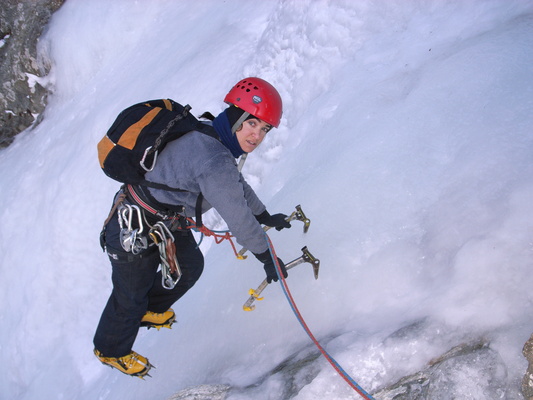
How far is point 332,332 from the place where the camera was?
208 centimetres

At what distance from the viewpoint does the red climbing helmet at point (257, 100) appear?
2088 mm

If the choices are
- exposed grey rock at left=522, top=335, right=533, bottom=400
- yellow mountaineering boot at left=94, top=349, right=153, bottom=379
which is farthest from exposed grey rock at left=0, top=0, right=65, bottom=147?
exposed grey rock at left=522, top=335, right=533, bottom=400

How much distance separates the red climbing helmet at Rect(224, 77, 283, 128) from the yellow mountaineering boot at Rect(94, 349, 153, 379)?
1.60 metres

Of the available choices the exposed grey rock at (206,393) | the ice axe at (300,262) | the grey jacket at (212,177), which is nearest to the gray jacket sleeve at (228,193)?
the grey jacket at (212,177)

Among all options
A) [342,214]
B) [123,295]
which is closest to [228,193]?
[342,214]

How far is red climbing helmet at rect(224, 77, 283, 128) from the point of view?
2.09 meters

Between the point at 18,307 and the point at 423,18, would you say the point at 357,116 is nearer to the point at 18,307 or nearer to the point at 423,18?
the point at 423,18

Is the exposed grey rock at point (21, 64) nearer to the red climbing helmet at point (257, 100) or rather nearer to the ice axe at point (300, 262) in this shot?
the red climbing helmet at point (257, 100)

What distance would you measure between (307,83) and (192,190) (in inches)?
79.3

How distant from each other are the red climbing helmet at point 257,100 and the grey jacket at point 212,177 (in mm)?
283

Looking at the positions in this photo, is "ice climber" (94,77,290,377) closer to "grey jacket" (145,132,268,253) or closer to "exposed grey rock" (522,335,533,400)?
"grey jacket" (145,132,268,253)

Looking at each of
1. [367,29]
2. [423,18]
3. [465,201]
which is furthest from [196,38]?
[465,201]

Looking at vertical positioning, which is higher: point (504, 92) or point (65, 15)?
point (65, 15)

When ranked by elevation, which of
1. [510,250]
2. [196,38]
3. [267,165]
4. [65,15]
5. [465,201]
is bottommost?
[510,250]
